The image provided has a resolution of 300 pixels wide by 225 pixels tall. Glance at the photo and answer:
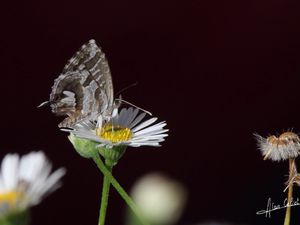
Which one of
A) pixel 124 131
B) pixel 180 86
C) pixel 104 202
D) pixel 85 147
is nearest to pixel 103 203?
pixel 104 202

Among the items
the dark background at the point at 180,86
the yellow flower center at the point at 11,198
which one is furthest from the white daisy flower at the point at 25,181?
the dark background at the point at 180,86

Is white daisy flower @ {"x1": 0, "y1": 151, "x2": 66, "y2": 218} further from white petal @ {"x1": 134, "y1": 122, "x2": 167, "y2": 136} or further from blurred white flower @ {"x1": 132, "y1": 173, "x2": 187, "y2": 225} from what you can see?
white petal @ {"x1": 134, "y1": 122, "x2": 167, "y2": 136}

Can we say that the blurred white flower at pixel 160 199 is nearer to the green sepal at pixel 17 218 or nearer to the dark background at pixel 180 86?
the green sepal at pixel 17 218

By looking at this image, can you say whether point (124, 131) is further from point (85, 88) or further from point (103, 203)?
point (103, 203)

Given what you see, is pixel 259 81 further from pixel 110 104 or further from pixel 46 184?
pixel 46 184

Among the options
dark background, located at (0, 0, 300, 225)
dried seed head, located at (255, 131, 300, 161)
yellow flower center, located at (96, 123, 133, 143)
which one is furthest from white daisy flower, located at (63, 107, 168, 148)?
dark background, located at (0, 0, 300, 225)
